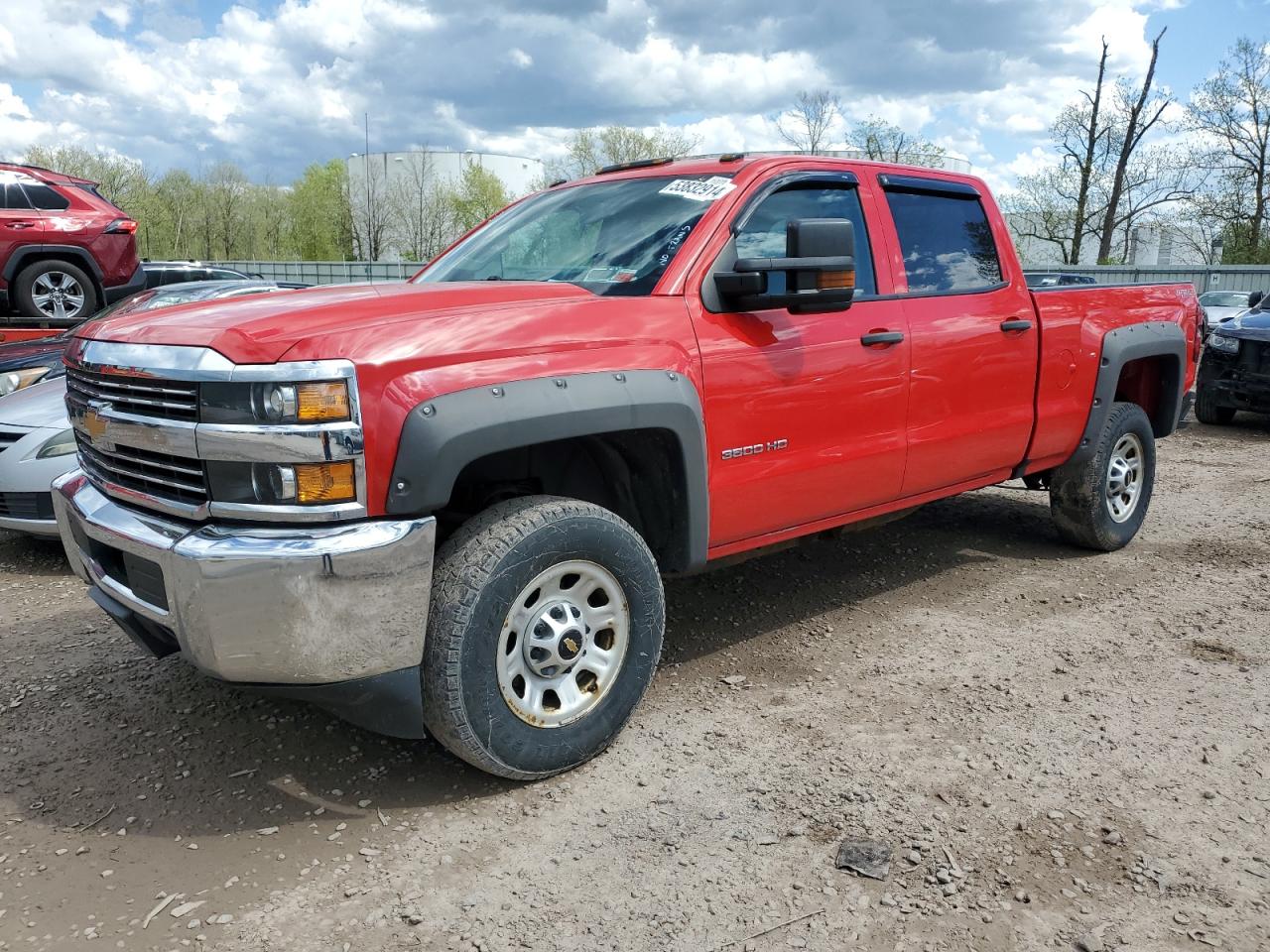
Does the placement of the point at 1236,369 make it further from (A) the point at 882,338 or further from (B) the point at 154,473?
(B) the point at 154,473

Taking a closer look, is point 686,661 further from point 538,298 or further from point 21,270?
point 21,270

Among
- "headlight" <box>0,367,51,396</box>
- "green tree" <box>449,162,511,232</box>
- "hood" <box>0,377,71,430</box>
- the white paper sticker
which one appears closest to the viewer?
the white paper sticker

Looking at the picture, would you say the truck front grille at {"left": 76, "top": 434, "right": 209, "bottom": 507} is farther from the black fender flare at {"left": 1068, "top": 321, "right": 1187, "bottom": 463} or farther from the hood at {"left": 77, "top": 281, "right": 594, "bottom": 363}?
the black fender flare at {"left": 1068, "top": 321, "right": 1187, "bottom": 463}

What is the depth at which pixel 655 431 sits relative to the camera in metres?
3.38

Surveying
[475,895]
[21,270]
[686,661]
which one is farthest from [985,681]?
[21,270]

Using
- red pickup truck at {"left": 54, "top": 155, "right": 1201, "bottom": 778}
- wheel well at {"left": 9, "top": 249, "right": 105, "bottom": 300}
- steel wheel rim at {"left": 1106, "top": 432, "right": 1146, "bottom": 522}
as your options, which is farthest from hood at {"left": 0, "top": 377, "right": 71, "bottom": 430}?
steel wheel rim at {"left": 1106, "top": 432, "right": 1146, "bottom": 522}

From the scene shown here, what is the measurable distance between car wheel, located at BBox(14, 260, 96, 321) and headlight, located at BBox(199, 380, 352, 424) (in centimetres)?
948

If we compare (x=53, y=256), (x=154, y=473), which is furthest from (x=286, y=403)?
(x=53, y=256)

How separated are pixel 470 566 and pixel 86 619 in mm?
2832

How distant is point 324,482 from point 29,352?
5.89m

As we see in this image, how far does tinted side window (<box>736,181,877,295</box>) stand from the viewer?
149 inches

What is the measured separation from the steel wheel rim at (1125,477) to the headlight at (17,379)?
6.71 metres

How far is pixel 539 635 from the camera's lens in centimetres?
312

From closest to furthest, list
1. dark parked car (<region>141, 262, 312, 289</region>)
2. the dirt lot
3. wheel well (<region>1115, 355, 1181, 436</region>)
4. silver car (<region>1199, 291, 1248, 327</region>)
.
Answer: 1. the dirt lot
2. wheel well (<region>1115, 355, 1181, 436</region>)
3. dark parked car (<region>141, 262, 312, 289</region>)
4. silver car (<region>1199, 291, 1248, 327</region>)
